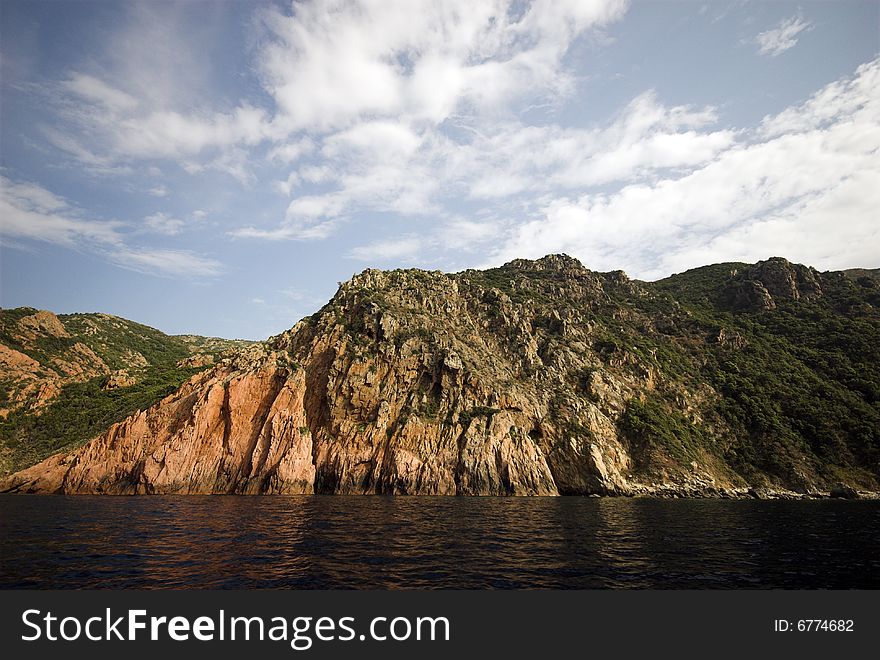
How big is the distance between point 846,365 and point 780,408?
2570cm

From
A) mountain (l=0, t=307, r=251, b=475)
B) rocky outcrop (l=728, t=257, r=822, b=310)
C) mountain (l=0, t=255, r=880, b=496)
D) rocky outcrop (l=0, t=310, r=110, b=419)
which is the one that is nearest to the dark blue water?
mountain (l=0, t=255, r=880, b=496)

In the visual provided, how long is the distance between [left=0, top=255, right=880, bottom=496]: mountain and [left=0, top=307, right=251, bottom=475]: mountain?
15860mm

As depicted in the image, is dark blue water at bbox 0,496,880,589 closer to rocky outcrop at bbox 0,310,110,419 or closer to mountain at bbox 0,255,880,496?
mountain at bbox 0,255,880,496

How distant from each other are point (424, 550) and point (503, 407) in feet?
218

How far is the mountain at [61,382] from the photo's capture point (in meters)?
91.0

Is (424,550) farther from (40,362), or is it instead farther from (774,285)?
(774,285)

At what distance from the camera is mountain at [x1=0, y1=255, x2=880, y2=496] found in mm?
77438

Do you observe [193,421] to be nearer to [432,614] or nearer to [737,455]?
[432,614]

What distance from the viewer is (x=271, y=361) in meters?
89.7

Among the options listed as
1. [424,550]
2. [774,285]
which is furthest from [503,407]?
[774,285]

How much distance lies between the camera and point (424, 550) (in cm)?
2731

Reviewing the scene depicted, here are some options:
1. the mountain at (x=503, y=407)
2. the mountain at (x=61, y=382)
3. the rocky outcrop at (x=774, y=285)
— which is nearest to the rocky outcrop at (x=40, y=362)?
the mountain at (x=61, y=382)

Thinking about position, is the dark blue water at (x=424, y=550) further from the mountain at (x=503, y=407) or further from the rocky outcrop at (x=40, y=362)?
the rocky outcrop at (x=40, y=362)

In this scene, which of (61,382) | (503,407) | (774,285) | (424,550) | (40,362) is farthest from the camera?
(774,285)
